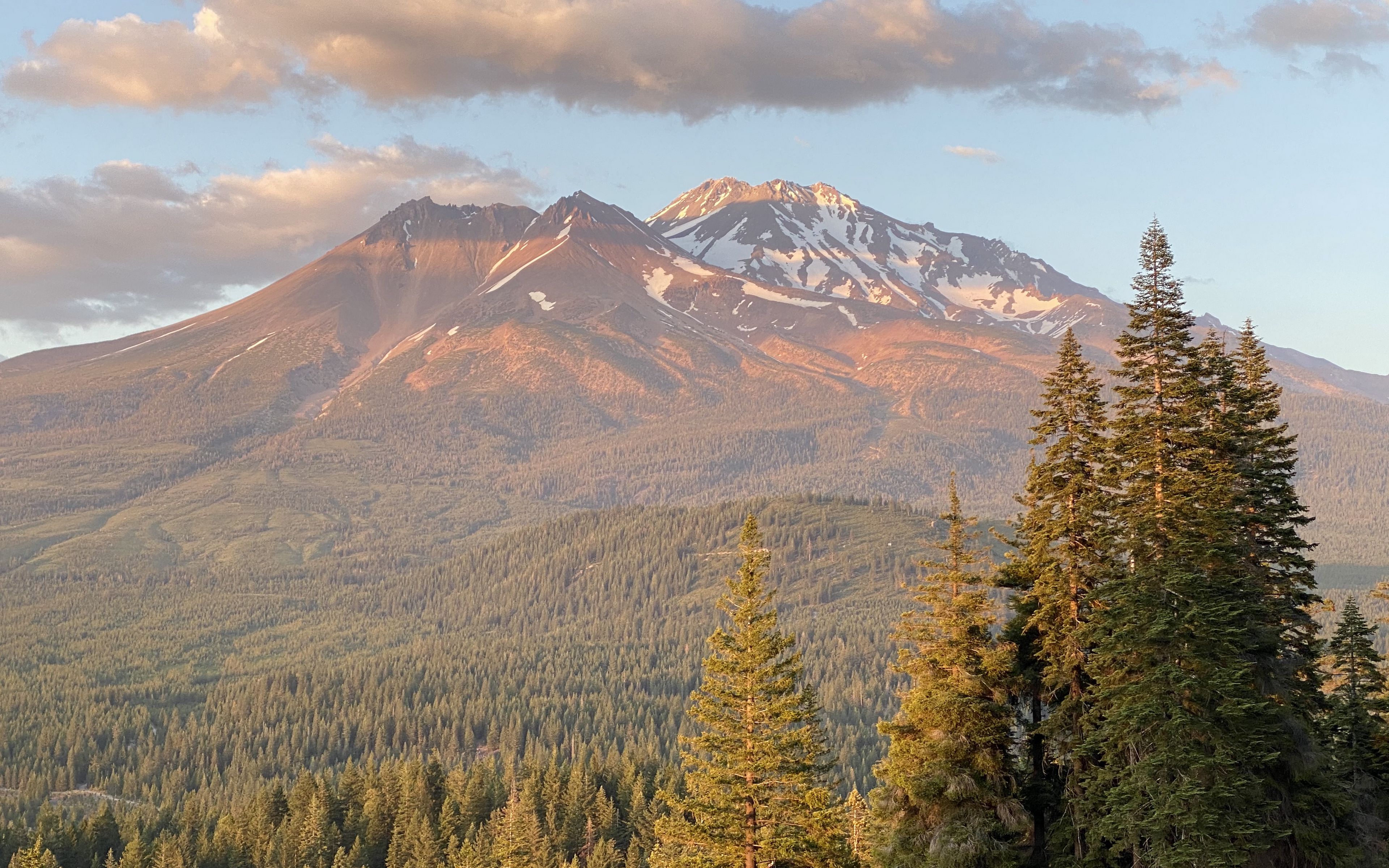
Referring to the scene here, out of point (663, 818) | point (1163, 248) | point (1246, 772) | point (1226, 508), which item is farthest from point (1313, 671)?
point (663, 818)

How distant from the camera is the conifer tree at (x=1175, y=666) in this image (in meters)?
32.6

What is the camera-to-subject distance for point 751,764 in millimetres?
32812

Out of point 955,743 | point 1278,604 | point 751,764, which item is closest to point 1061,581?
point 955,743

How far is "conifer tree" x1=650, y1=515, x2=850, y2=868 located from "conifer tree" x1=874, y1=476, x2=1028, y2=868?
357cm

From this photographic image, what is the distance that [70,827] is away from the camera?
123 metres

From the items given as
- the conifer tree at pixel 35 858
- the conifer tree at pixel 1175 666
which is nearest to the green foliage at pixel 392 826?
the conifer tree at pixel 35 858

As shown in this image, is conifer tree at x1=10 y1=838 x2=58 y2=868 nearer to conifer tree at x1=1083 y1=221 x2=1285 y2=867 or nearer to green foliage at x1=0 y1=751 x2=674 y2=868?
green foliage at x1=0 y1=751 x2=674 y2=868

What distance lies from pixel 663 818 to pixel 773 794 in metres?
3.44

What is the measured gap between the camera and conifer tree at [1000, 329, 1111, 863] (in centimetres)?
3809

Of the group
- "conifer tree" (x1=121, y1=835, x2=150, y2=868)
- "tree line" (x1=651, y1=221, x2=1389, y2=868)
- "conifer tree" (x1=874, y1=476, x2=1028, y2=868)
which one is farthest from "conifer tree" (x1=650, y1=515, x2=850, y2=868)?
"conifer tree" (x1=121, y1=835, x2=150, y2=868)

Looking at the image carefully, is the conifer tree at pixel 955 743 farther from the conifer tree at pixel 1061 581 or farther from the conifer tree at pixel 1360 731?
the conifer tree at pixel 1360 731

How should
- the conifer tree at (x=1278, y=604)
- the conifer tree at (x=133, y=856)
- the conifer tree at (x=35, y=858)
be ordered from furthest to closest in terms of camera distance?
the conifer tree at (x=133, y=856), the conifer tree at (x=35, y=858), the conifer tree at (x=1278, y=604)

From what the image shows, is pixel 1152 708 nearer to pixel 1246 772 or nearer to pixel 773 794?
pixel 1246 772

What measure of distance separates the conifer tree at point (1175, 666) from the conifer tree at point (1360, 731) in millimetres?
6897
